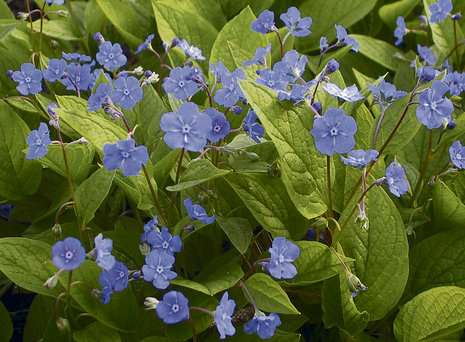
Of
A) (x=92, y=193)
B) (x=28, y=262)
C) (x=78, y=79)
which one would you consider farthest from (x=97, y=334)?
(x=78, y=79)

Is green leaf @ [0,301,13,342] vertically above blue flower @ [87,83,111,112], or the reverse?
blue flower @ [87,83,111,112]

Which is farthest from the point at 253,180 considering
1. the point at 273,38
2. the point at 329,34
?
the point at 329,34

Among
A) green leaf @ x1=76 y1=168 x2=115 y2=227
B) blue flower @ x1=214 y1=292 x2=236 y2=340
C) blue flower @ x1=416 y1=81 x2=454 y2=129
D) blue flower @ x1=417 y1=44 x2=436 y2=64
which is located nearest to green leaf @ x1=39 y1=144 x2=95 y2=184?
green leaf @ x1=76 y1=168 x2=115 y2=227

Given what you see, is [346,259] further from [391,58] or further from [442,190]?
[391,58]

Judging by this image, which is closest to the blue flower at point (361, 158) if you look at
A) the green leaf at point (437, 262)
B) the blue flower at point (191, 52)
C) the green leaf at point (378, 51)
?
the green leaf at point (437, 262)

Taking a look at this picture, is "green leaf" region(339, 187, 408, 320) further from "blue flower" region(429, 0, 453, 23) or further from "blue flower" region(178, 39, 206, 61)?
"blue flower" region(429, 0, 453, 23)

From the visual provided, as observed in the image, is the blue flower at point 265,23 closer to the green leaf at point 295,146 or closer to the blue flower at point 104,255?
the green leaf at point 295,146

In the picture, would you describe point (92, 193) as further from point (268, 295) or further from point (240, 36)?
point (240, 36)
